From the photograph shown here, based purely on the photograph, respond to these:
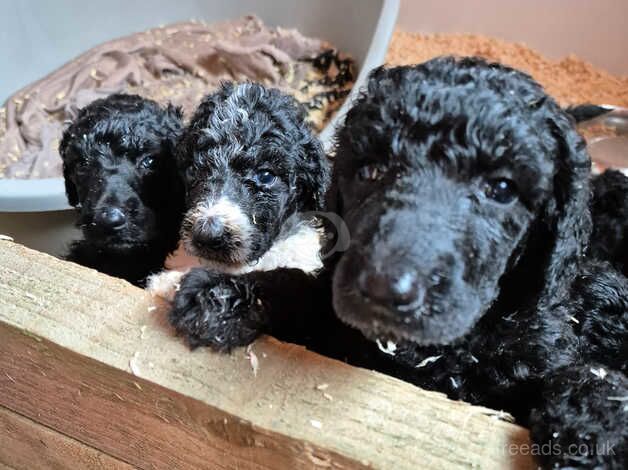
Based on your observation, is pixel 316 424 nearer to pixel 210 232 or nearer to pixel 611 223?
pixel 210 232

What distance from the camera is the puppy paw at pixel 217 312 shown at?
1.37m

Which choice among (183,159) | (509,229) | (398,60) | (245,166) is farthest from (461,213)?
(398,60)

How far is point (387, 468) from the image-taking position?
1.19 m

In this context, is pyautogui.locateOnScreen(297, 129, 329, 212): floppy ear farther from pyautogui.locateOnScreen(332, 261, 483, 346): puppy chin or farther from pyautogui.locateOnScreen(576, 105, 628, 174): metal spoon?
pyautogui.locateOnScreen(576, 105, 628, 174): metal spoon

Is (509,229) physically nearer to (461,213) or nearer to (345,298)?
(461,213)

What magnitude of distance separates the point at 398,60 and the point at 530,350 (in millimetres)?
2869

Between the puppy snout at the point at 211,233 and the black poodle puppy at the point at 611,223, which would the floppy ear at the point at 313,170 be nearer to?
the puppy snout at the point at 211,233

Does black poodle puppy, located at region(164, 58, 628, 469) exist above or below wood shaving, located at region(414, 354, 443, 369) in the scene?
above

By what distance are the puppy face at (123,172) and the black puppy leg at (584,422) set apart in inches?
55.1

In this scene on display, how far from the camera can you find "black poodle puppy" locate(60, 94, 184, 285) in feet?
7.09

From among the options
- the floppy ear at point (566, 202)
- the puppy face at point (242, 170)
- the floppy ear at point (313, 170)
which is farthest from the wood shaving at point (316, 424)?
the floppy ear at point (313, 170)

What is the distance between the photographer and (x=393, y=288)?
1140 mm

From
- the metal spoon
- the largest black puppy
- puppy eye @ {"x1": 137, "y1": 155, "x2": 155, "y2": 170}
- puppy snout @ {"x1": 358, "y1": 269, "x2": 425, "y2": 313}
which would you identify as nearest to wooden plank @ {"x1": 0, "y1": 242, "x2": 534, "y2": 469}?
the largest black puppy

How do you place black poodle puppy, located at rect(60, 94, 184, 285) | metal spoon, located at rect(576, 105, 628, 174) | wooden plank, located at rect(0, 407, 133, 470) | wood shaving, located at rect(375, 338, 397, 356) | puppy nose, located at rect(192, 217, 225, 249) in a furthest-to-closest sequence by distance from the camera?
1. metal spoon, located at rect(576, 105, 628, 174)
2. black poodle puppy, located at rect(60, 94, 184, 285)
3. puppy nose, located at rect(192, 217, 225, 249)
4. wooden plank, located at rect(0, 407, 133, 470)
5. wood shaving, located at rect(375, 338, 397, 356)
